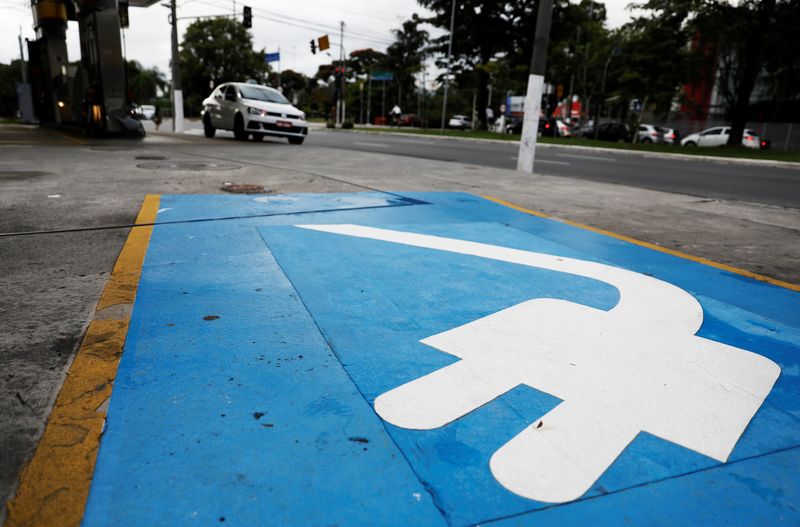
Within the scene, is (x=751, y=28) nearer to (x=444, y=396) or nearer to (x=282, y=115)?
(x=282, y=115)

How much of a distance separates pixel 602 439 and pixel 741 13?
89.0 ft

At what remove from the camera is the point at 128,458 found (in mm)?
1521

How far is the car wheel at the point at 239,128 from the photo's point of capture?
1519 centimetres

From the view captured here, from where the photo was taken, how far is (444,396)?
1916 millimetres

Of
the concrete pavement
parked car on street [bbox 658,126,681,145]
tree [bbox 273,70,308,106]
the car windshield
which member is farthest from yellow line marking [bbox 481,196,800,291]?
tree [bbox 273,70,308,106]

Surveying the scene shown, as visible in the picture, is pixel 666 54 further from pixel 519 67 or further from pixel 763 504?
pixel 763 504

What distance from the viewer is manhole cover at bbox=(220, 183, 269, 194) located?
6.09 metres

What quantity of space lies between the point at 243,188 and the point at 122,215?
1.82 metres

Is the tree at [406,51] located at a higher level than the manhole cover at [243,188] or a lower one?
higher

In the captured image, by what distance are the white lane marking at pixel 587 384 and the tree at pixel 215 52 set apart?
66.8m

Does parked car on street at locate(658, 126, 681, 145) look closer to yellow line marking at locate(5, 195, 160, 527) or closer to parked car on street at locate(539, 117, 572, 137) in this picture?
parked car on street at locate(539, 117, 572, 137)

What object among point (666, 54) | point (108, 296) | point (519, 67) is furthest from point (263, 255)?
point (519, 67)

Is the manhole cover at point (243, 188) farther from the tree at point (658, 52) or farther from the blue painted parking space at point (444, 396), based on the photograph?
the tree at point (658, 52)

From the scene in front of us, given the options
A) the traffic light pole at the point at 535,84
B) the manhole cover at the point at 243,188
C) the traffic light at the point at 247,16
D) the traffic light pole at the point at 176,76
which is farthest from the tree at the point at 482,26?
the manhole cover at the point at 243,188
